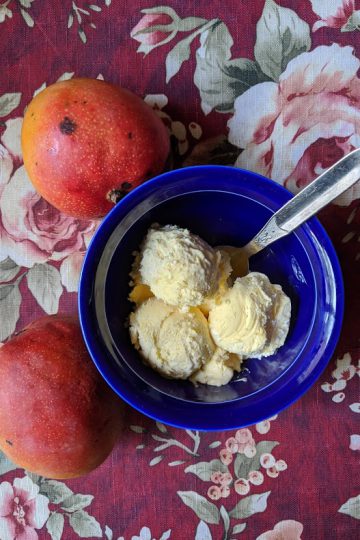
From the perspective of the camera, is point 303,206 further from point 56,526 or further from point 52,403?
point 56,526

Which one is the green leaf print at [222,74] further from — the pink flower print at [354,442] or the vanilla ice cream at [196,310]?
the pink flower print at [354,442]

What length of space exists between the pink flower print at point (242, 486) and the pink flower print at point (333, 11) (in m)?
0.64

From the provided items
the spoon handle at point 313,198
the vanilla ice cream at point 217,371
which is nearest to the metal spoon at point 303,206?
the spoon handle at point 313,198

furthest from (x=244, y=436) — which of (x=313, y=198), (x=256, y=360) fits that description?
(x=313, y=198)

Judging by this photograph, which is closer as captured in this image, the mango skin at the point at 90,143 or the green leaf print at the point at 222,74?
the mango skin at the point at 90,143

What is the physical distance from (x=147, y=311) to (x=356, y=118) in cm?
40

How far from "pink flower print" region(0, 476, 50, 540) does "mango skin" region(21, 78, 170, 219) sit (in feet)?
1.35

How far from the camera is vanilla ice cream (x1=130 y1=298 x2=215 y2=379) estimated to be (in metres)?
0.71

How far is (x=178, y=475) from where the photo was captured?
83 cm

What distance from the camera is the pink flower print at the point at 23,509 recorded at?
0.84 meters

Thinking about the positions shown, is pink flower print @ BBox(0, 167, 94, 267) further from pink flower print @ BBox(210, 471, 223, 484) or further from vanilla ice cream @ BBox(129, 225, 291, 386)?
pink flower print @ BBox(210, 471, 223, 484)

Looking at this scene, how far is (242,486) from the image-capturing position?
83 cm

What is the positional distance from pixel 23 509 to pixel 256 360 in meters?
0.40

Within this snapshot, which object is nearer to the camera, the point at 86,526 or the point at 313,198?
the point at 313,198
